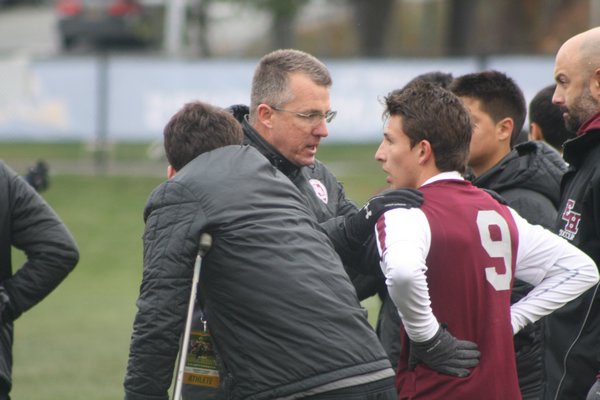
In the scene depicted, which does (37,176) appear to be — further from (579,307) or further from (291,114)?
(579,307)

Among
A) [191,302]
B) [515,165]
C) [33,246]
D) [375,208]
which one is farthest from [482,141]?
[33,246]

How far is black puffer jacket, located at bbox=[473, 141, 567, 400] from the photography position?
17.4ft

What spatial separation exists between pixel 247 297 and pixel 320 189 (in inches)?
50.1

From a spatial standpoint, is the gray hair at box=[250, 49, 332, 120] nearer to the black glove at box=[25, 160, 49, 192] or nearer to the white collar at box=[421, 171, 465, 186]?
the white collar at box=[421, 171, 465, 186]

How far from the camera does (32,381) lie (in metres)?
9.84

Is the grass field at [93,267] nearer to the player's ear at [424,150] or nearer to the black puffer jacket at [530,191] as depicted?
the black puffer jacket at [530,191]

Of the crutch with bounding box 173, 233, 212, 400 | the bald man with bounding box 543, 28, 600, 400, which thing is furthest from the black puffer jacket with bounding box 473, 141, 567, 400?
the crutch with bounding box 173, 233, 212, 400

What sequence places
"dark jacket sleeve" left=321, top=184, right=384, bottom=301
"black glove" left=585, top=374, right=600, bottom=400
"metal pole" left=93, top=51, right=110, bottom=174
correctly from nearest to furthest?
"black glove" left=585, top=374, right=600, bottom=400 → "dark jacket sleeve" left=321, top=184, right=384, bottom=301 → "metal pole" left=93, top=51, right=110, bottom=174

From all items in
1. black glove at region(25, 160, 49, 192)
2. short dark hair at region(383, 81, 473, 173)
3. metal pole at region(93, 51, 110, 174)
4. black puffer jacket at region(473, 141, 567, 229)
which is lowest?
metal pole at region(93, 51, 110, 174)

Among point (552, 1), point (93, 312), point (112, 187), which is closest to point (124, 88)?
point (112, 187)

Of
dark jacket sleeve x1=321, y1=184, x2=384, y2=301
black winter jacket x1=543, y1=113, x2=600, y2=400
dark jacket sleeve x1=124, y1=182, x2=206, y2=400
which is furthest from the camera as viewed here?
dark jacket sleeve x1=321, y1=184, x2=384, y2=301

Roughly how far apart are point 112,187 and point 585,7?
17.4 metres

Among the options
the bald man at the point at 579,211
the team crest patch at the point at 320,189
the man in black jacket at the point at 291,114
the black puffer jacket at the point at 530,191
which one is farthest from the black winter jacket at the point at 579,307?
the team crest patch at the point at 320,189

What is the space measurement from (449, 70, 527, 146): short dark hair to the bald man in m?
0.66
